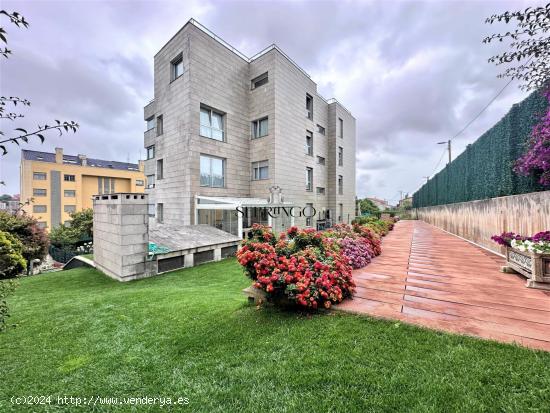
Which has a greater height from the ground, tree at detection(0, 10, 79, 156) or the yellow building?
the yellow building

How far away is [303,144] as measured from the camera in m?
16.9

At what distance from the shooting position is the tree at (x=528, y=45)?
235 centimetres

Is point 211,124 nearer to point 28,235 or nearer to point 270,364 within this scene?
point 28,235

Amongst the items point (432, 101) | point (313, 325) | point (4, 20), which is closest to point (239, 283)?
point (313, 325)

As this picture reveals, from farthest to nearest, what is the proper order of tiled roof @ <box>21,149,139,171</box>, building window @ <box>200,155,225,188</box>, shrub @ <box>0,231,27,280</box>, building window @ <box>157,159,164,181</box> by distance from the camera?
tiled roof @ <box>21,149,139,171</box>, building window @ <box>157,159,164,181</box>, building window @ <box>200,155,225,188</box>, shrub @ <box>0,231,27,280</box>

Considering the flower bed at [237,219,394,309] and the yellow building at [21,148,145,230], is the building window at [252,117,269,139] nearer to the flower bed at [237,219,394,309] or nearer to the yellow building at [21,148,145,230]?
the flower bed at [237,219,394,309]

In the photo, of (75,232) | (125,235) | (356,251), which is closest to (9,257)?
(125,235)

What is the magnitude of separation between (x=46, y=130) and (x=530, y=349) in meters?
4.03

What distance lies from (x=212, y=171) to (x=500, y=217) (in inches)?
491

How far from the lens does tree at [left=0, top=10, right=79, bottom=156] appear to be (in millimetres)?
1437

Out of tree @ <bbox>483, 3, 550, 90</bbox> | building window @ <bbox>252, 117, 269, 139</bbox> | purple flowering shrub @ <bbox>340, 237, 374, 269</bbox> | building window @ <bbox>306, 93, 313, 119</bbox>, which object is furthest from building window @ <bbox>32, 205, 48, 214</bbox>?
tree @ <bbox>483, 3, 550, 90</bbox>

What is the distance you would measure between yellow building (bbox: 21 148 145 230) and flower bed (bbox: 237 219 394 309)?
40770 millimetres

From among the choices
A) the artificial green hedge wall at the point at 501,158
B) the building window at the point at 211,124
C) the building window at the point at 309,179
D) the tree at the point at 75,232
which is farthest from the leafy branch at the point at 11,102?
the tree at the point at 75,232

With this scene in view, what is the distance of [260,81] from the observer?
15609mm
